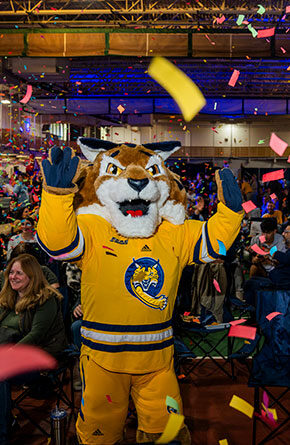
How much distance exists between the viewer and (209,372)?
15.6 feet

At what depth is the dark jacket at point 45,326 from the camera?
3.50 m

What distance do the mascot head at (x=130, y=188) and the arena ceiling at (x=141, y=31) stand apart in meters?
5.39

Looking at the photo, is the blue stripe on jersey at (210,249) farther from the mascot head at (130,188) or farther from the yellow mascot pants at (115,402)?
the yellow mascot pants at (115,402)

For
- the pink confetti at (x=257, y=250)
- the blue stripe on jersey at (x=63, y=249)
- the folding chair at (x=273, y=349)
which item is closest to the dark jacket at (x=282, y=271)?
the folding chair at (x=273, y=349)

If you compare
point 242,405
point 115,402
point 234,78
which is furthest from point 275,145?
point 234,78

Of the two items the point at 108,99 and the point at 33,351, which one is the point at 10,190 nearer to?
the point at 108,99

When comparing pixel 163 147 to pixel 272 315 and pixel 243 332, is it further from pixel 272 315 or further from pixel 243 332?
pixel 243 332

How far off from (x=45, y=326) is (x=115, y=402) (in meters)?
1.27

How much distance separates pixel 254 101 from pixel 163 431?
471 inches

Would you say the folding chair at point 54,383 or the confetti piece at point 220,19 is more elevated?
the confetti piece at point 220,19

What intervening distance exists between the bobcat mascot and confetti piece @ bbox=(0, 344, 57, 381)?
1.06 meters

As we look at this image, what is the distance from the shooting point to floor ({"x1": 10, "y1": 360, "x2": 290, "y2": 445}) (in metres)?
3.47

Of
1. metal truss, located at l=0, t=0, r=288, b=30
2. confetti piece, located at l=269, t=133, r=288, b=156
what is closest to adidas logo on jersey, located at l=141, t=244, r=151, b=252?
confetti piece, located at l=269, t=133, r=288, b=156

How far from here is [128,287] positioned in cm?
246
